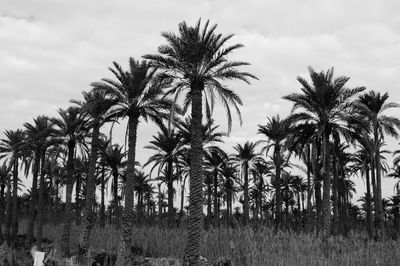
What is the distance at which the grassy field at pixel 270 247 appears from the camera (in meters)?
16.1

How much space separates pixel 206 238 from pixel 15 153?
78.9 feet

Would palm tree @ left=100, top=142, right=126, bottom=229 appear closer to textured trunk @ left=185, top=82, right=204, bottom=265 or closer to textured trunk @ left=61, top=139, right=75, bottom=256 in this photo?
textured trunk @ left=61, top=139, right=75, bottom=256

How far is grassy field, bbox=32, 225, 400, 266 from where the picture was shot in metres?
16.1

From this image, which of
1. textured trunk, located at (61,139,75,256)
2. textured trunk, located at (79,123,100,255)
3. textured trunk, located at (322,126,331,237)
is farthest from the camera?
textured trunk, located at (61,139,75,256)

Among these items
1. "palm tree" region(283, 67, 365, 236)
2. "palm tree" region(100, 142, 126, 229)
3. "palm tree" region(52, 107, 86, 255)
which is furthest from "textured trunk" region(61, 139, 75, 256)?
"palm tree" region(283, 67, 365, 236)

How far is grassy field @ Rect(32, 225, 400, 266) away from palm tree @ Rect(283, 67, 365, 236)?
5779 mm

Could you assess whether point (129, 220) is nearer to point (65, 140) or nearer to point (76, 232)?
point (65, 140)

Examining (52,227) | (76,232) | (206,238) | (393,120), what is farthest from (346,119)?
(52,227)

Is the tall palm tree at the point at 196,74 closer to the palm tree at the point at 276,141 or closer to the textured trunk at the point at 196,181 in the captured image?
the textured trunk at the point at 196,181

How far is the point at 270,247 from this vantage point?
64.0 ft

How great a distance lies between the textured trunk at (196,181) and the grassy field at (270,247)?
175 cm

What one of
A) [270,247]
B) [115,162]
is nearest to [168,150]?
[115,162]

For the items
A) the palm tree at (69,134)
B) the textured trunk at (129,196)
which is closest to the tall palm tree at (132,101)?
the textured trunk at (129,196)

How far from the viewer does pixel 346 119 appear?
2759cm
